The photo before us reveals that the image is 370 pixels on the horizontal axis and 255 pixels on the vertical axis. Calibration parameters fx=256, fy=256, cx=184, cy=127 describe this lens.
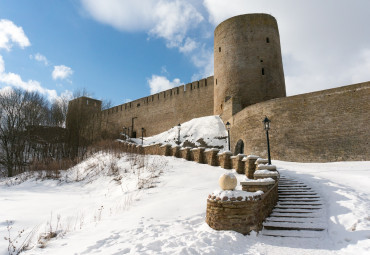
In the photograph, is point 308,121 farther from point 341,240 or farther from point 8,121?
point 8,121

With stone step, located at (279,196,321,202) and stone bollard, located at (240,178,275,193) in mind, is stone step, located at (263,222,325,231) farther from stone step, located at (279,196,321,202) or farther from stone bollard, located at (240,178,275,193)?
stone step, located at (279,196,321,202)

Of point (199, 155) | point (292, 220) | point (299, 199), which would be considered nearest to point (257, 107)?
point (199, 155)

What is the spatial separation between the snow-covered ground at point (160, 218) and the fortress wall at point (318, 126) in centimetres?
264

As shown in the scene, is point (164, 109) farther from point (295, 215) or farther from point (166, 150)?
point (295, 215)

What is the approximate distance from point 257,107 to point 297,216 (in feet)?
44.4

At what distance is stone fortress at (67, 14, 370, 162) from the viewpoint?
14562 mm

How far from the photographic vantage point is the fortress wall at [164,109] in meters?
28.9

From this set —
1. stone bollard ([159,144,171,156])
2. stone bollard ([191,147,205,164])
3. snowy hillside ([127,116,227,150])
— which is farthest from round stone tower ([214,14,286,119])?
stone bollard ([191,147,205,164])

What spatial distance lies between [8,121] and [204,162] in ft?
61.0

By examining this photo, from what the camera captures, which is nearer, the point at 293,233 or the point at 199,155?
the point at 293,233

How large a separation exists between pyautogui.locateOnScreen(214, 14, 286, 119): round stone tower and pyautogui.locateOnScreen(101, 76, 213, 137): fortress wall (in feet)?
11.9

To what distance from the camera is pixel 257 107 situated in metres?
18.9

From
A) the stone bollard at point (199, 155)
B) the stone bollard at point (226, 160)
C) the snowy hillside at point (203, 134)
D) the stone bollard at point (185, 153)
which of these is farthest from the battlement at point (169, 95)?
the stone bollard at point (226, 160)

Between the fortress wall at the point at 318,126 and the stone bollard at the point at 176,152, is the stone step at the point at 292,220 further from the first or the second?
the fortress wall at the point at 318,126
